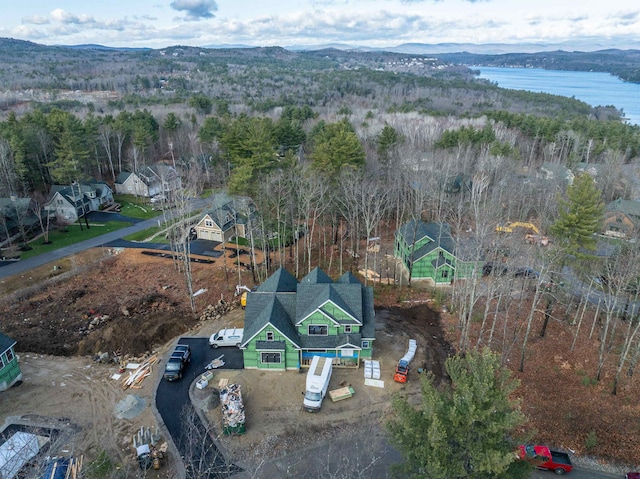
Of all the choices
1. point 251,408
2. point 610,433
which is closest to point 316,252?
point 251,408

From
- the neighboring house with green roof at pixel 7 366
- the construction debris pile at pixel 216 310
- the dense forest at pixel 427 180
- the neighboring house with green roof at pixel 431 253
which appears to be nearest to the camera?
the neighboring house with green roof at pixel 7 366

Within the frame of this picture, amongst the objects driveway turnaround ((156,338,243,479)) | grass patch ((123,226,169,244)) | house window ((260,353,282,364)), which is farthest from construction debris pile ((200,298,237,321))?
grass patch ((123,226,169,244))

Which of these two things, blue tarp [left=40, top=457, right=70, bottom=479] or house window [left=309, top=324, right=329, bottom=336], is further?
house window [left=309, top=324, right=329, bottom=336]

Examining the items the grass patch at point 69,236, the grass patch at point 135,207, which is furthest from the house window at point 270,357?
the grass patch at point 135,207

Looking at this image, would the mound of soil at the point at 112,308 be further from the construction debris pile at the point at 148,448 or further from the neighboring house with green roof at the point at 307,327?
the construction debris pile at the point at 148,448

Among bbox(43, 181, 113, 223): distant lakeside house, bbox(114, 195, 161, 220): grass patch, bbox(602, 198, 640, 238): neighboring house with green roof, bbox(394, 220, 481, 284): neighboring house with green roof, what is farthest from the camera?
bbox(114, 195, 161, 220): grass patch

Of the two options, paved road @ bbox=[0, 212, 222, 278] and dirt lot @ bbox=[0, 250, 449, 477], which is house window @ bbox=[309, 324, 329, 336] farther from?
paved road @ bbox=[0, 212, 222, 278]

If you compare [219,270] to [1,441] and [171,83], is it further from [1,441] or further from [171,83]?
[171,83]
